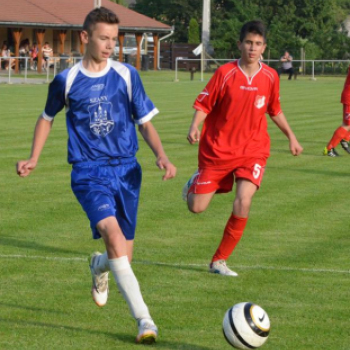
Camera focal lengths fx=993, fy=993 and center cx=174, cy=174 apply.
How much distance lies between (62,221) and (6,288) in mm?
3226

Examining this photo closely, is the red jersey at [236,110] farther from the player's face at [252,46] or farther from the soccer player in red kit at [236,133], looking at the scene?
the player's face at [252,46]

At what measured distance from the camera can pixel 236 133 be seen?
860 centimetres

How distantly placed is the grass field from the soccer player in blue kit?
2.05 feet

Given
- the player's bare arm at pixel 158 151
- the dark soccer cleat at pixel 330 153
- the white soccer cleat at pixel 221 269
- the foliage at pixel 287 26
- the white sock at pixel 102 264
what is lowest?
the foliage at pixel 287 26

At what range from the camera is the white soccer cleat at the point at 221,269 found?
8.32 meters

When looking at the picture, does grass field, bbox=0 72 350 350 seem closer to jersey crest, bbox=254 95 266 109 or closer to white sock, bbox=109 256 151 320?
white sock, bbox=109 256 151 320

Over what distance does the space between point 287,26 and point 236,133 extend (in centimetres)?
6349

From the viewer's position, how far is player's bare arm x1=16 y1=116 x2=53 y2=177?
263 inches

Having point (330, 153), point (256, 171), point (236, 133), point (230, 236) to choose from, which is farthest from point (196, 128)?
point (330, 153)

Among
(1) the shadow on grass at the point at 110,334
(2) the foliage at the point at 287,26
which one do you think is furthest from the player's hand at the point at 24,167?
(2) the foliage at the point at 287,26

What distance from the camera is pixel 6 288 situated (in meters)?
7.75

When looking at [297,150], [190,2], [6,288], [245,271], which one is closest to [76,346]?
[6,288]

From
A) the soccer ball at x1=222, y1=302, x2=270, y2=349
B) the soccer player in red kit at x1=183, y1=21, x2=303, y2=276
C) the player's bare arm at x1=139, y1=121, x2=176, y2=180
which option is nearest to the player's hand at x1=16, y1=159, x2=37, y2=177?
the player's bare arm at x1=139, y1=121, x2=176, y2=180

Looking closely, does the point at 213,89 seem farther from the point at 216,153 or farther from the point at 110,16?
the point at 110,16
